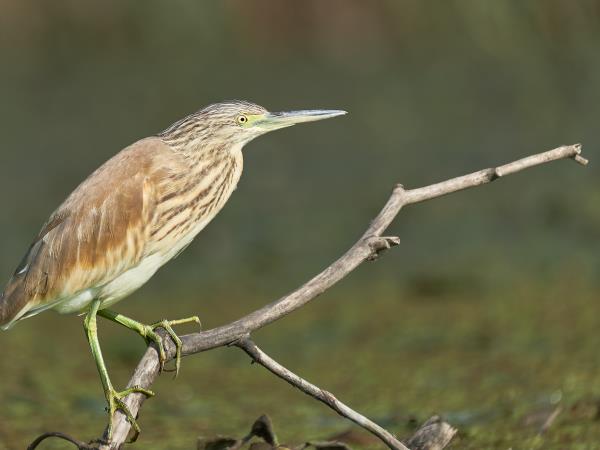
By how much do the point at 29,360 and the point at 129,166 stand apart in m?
2.33

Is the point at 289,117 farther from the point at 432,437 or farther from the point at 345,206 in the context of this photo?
the point at 345,206

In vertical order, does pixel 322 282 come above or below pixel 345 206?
below

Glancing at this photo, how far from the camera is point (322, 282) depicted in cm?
280

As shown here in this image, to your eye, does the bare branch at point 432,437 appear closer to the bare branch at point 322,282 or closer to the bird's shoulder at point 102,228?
the bare branch at point 322,282

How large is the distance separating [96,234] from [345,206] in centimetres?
398

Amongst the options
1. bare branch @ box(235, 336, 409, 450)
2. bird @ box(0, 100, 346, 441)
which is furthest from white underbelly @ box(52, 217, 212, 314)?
bare branch @ box(235, 336, 409, 450)

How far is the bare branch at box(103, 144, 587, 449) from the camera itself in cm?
278

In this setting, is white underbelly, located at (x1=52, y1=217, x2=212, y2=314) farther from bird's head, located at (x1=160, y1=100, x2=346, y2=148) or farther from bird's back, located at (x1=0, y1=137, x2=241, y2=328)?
bird's head, located at (x1=160, y1=100, x2=346, y2=148)

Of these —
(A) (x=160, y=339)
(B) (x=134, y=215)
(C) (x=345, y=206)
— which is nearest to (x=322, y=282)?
(A) (x=160, y=339)

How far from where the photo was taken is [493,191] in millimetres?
7180

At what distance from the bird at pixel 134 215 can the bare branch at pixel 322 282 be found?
264 mm

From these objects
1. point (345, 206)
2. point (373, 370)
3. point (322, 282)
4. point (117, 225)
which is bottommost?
point (322, 282)

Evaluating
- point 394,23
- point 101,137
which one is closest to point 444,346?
point 101,137

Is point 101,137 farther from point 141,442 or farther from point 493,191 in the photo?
point 141,442
